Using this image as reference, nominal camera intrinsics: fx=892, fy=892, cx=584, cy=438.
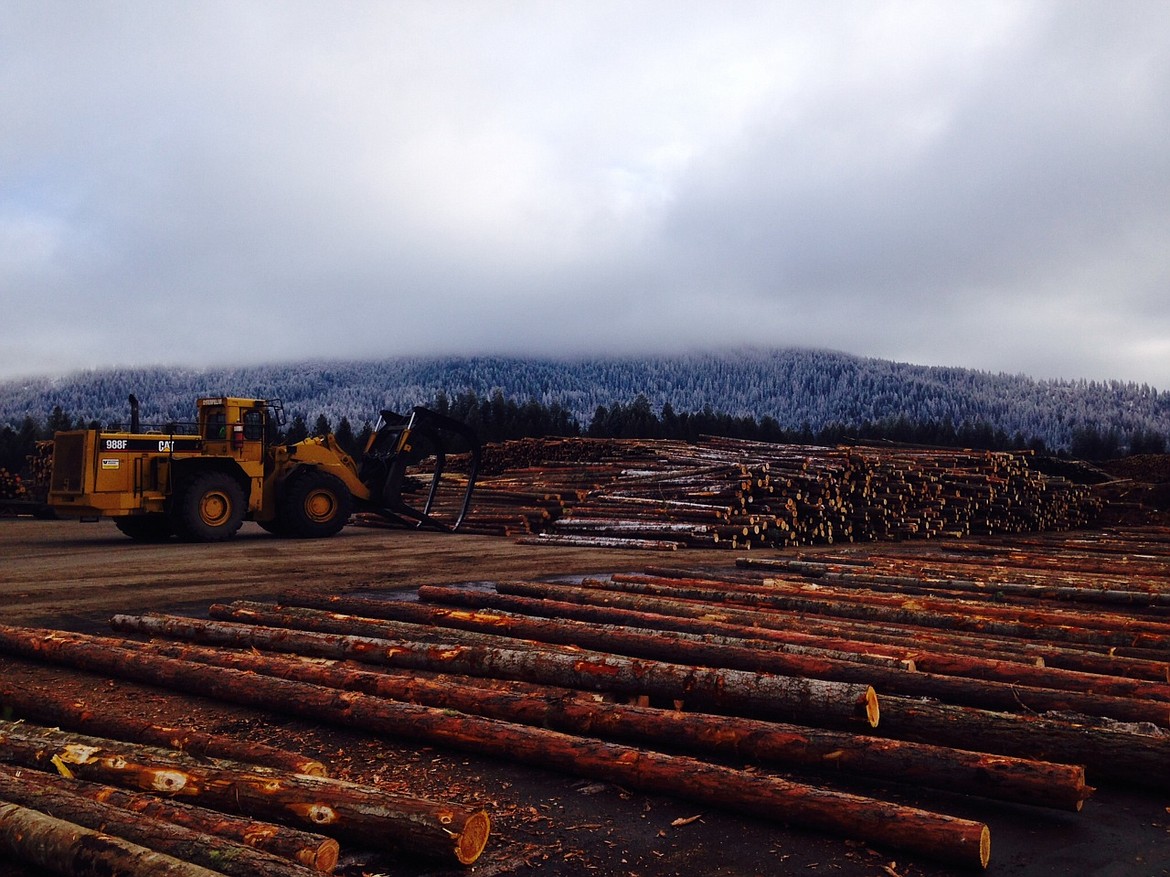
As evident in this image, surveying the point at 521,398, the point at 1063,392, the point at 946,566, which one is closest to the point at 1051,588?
the point at 946,566

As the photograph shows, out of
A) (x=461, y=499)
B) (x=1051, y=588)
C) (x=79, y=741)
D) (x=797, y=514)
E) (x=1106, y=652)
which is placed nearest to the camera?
(x=79, y=741)

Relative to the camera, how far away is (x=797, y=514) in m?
17.7

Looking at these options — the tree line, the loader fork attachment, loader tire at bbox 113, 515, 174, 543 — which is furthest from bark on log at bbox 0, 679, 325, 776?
the tree line

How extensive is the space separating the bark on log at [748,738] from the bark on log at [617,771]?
0.26 meters

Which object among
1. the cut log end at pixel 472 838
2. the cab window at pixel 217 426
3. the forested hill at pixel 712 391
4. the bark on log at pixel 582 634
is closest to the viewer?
the cut log end at pixel 472 838

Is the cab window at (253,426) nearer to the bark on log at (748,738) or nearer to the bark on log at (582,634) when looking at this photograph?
the bark on log at (582,634)

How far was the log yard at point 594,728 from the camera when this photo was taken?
3.45 metres

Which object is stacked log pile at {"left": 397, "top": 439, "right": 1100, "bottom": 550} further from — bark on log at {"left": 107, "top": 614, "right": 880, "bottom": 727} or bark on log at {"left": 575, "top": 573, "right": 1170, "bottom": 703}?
bark on log at {"left": 575, "top": 573, "right": 1170, "bottom": 703}

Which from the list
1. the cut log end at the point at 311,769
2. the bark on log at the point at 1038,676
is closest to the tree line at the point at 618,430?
the bark on log at the point at 1038,676

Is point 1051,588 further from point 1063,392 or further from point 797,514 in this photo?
point 1063,392

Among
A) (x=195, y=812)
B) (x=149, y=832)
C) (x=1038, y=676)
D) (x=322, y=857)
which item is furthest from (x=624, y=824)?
(x=1038, y=676)

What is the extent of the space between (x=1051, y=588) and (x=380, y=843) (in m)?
8.57

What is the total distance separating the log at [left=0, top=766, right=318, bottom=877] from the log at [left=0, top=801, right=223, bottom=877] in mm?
83

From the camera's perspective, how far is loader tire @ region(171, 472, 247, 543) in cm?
1580
